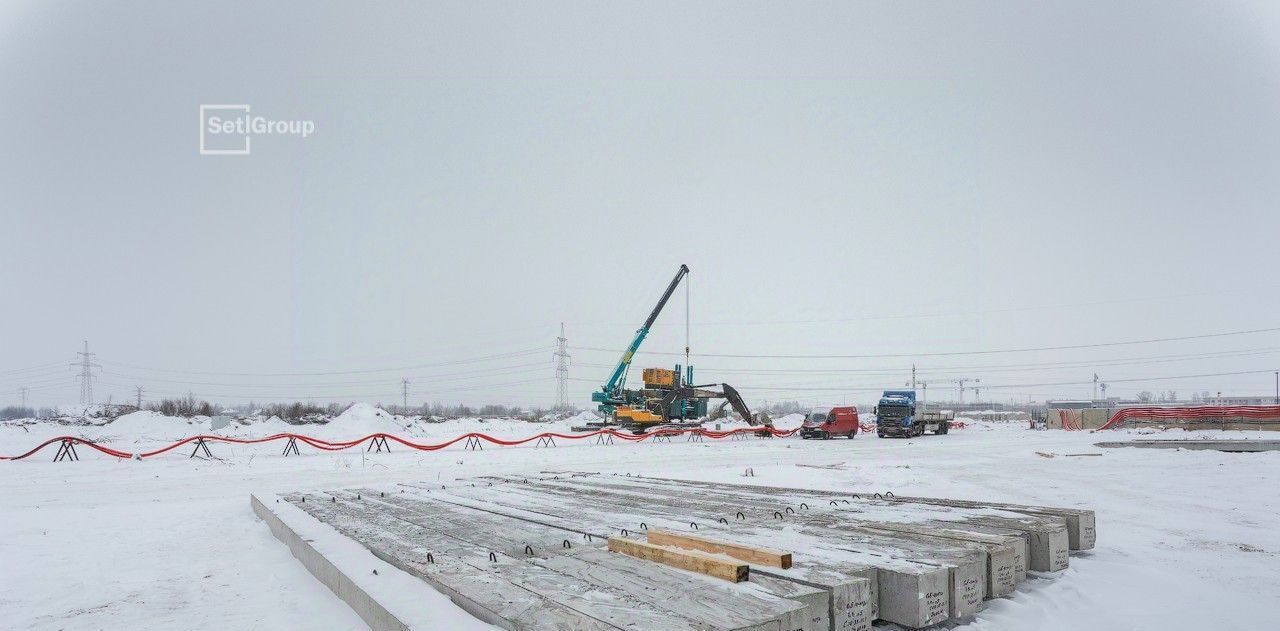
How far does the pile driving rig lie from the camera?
38.2 meters

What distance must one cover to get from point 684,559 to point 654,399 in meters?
34.8

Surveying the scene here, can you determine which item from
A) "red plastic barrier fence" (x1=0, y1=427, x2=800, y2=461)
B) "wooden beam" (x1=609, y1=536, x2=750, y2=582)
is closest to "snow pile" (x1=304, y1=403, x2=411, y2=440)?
"red plastic barrier fence" (x1=0, y1=427, x2=800, y2=461)

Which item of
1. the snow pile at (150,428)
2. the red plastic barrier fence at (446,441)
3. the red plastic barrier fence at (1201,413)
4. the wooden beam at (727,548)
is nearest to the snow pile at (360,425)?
the red plastic barrier fence at (446,441)

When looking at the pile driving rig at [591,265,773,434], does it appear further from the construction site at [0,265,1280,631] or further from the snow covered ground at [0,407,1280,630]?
the construction site at [0,265,1280,631]

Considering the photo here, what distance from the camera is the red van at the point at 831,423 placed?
3844 cm

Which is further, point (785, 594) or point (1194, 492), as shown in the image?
point (1194, 492)

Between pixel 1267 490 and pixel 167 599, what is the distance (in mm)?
15806

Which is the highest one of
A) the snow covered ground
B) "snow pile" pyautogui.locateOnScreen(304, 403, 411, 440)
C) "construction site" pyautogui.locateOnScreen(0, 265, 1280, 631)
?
"construction site" pyautogui.locateOnScreen(0, 265, 1280, 631)

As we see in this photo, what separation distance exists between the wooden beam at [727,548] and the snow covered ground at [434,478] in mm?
1447

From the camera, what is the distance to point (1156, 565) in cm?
677

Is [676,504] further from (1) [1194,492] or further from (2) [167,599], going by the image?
(1) [1194,492]

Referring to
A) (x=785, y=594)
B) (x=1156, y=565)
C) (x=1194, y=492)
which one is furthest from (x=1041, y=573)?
(x=1194, y=492)

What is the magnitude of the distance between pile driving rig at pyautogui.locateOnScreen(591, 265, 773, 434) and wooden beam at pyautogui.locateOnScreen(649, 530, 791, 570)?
31996 millimetres

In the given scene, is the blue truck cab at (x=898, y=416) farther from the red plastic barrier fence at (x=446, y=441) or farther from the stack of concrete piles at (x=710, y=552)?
the stack of concrete piles at (x=710, y=552)
